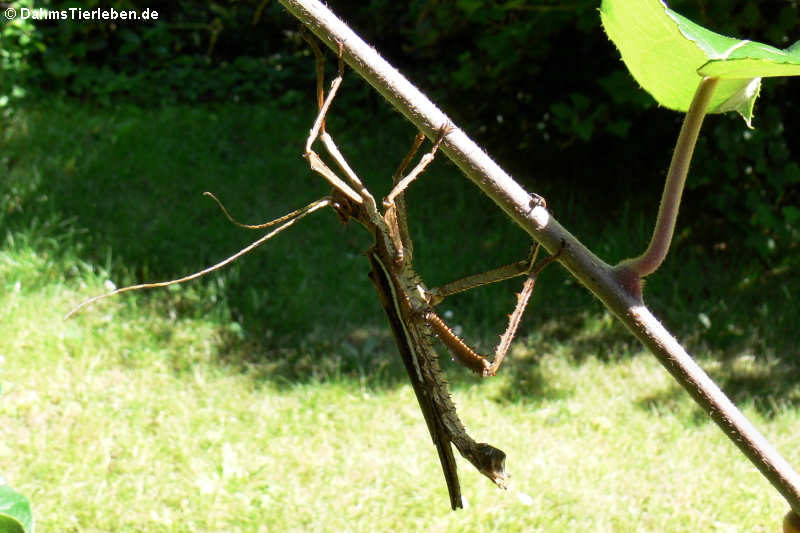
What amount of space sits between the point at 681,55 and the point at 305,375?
9.30 ft

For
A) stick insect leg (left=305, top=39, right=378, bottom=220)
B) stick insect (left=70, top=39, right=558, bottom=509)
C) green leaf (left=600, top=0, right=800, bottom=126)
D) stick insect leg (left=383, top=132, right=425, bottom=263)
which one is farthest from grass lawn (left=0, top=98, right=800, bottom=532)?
green leaf (left=600, top=0, right=800, bottom=126)

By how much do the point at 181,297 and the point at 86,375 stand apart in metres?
0.66

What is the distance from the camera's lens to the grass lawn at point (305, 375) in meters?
2.62

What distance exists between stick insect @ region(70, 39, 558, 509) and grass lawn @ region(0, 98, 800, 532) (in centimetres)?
142

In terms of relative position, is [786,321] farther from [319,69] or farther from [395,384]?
[319,69]

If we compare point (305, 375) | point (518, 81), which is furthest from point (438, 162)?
point (305, 375)

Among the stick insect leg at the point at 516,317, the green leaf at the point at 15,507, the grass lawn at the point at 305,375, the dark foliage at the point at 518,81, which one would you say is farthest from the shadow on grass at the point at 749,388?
the green leaf at the point at 15,507

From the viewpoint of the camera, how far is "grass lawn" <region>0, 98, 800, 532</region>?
262 cm

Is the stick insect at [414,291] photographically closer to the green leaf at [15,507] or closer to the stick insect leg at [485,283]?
the stick insect leg at [485,283]

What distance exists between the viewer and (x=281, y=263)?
4.05 metres

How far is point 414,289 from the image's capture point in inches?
44.3

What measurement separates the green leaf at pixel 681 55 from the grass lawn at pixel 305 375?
81.0 inches

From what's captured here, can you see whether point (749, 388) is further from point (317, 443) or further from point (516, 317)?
point (516, 317)

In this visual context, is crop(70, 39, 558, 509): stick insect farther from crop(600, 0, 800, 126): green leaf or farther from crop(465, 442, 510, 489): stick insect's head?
crop(600, 0, 800, 126): green leaf
